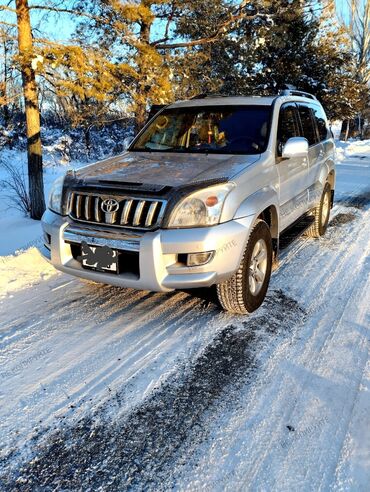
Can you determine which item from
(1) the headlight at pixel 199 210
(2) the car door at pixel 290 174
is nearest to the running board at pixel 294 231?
(2) the car door at pixel 290 174

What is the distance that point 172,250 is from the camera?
3238 millimetres

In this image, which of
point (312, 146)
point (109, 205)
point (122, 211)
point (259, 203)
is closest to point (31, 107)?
point (312, 146)

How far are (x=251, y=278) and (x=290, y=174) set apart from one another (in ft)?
4.73

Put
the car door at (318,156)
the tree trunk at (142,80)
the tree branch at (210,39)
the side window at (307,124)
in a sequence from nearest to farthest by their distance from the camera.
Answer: the side window at (307,124)
the car door at (318,156)
the tree trunk at (142,80)
the tree branch at (210,39)

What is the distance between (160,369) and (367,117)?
3818cm

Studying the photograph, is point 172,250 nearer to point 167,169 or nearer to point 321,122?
point 167,169

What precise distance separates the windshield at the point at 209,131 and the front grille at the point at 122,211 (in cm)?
132

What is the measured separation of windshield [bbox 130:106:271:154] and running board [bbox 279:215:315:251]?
1126 mm

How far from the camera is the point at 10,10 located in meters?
7.53

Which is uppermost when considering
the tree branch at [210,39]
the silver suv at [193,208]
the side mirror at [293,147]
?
the tree branch at [210,39]

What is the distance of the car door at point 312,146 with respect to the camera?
5.43 m

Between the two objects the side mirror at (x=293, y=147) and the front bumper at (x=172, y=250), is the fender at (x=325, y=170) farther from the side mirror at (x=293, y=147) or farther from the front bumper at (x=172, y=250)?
the front bumper at (x=172, y=250)

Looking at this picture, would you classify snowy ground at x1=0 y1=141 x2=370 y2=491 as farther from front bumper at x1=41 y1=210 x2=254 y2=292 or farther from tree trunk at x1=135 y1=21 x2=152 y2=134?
tree trunk at x1=135 y1=21 x2=152 y2=134

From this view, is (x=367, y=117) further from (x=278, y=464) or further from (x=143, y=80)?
(x=278, y=464)
